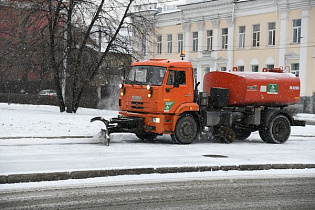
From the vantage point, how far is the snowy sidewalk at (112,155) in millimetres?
10523

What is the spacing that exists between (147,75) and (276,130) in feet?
18.5

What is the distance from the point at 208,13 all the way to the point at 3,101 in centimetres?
2204

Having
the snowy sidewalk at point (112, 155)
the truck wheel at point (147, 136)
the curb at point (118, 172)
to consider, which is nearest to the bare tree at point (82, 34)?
the snowy sidewalk at point (112, 155)

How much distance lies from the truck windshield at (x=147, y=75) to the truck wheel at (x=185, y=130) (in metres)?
1.56

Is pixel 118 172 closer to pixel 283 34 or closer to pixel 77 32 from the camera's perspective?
pixel 77 32

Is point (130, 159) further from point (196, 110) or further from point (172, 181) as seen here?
point (196, 110)

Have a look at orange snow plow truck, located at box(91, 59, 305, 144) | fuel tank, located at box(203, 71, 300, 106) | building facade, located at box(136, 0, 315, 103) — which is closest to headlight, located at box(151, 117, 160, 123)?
orange snow plow truck, located at box(91, 59, 305, 144)

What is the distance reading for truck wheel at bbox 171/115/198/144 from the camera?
1669 centimetres

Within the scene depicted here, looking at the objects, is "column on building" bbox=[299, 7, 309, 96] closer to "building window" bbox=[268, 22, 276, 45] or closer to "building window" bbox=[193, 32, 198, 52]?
"building window" bbox=[268, 22, 276, 45]

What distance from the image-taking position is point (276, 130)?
18.8 metres

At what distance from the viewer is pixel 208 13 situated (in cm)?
5144

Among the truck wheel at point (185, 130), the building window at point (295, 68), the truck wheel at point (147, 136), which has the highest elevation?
the building window at point (295, 68)

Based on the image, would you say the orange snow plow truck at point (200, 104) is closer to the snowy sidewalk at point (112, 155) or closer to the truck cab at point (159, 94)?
the truck cab at point (159, 94)

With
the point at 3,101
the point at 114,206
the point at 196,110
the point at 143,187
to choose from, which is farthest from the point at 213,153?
the point at 3,101
